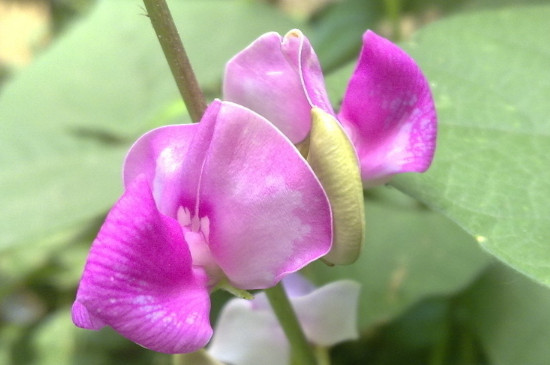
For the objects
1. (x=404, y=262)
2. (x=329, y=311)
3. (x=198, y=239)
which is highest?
(x=198, y=239)

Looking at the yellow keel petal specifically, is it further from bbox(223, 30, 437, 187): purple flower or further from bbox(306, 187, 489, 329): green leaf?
bbox(306, 187, 489, 329): green leaf

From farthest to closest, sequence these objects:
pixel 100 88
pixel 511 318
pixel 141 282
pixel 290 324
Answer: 1. pixel 100 88
2. pixel 511 318
3. pixel 290 324
4. pixel 141 282

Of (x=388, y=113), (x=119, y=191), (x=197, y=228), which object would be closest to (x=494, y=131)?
(x=388, y=113)

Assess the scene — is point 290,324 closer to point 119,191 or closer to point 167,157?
point 167,157

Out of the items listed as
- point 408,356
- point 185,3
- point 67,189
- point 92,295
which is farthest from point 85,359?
point 92,295

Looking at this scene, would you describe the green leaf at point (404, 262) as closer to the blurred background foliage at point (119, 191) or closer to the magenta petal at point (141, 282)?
the blurred background foliage at point (119, 191)

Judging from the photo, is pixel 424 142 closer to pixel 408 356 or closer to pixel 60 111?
pixel 408 356

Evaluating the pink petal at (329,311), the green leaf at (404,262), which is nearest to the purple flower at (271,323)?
the pink petal at (329,311)
